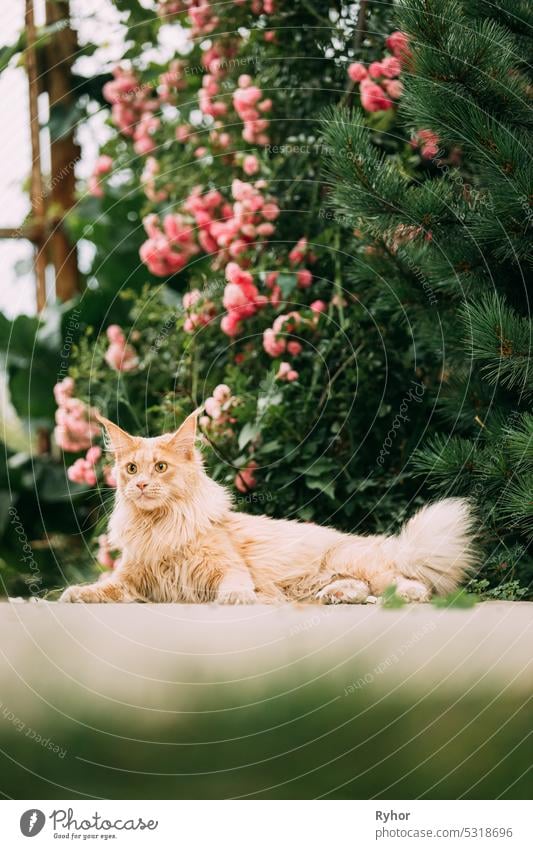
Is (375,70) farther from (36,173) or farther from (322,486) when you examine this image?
(36,173)

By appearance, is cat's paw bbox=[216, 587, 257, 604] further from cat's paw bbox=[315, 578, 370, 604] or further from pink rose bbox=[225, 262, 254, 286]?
pink rose bbox=[225, 262, 254, 286]

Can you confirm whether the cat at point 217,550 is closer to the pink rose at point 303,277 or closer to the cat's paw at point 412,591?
the cat's paw at point 412,591

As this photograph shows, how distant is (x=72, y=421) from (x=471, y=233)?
132 cm

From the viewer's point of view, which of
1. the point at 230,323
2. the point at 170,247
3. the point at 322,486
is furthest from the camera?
the point at 170,247

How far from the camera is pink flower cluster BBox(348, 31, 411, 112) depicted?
8.31 ft

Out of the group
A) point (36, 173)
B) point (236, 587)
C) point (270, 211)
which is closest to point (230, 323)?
point (270, 211)

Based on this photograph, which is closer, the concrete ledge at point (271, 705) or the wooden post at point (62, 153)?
the concrete ledge at point (271, 705)

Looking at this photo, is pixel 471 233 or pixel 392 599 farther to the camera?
pixel 471 233

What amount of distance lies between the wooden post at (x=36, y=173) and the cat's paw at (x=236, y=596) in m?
2.01

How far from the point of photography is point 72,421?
111 inches

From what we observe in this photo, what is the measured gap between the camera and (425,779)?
171 centimetres

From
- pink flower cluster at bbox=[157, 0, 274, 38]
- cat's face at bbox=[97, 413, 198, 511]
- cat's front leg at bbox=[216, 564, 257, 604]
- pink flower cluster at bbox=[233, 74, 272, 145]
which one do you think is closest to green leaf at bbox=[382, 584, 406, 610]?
cat's front leg at bbox=[216, 564, 257, 604]
